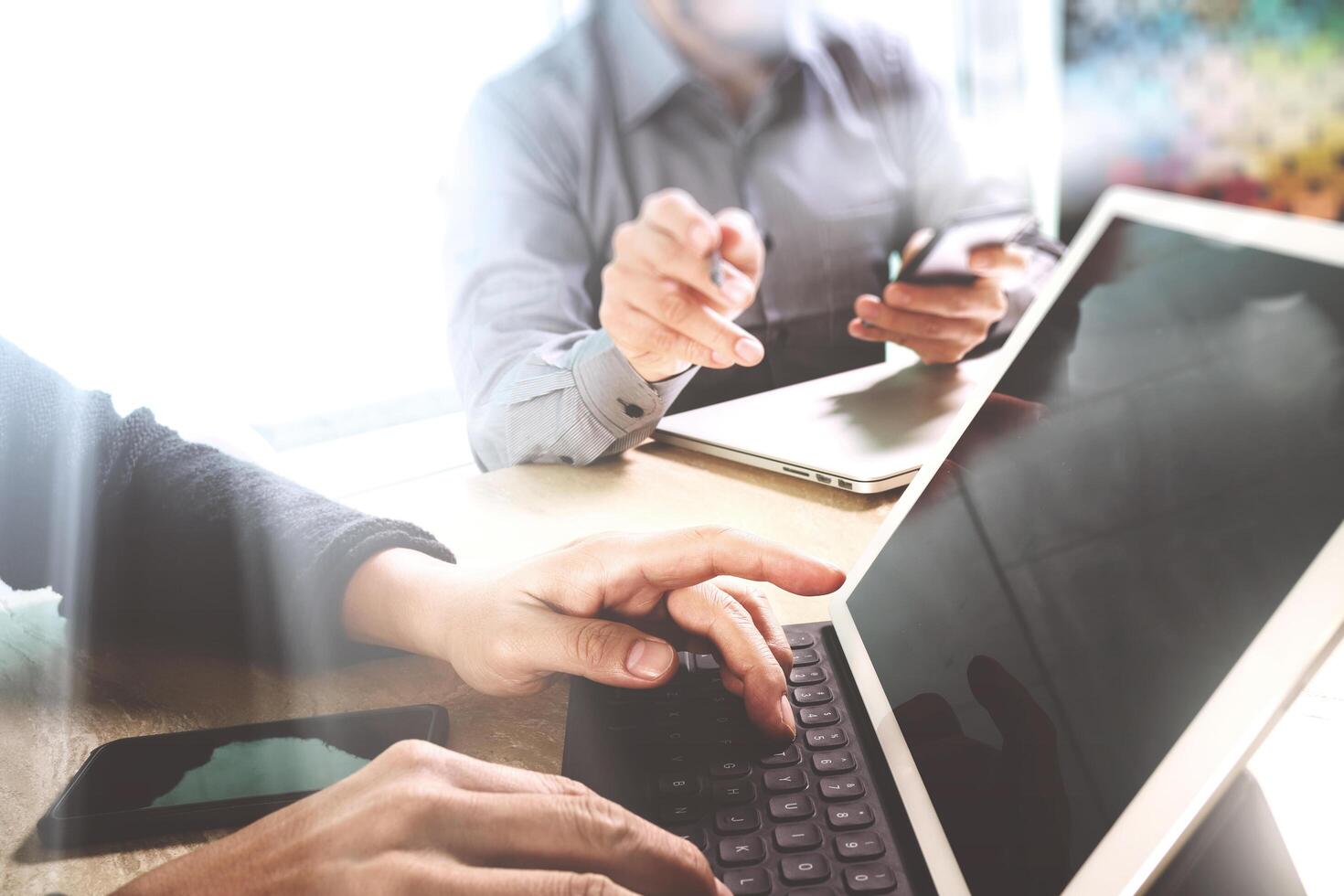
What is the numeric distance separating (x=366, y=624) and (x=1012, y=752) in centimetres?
27

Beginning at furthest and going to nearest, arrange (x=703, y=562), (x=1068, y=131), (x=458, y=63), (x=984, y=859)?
(x=1068, y=131) < (x=458, y=63) < (x=703, y=562) < (x=984, y=859)

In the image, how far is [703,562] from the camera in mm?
334

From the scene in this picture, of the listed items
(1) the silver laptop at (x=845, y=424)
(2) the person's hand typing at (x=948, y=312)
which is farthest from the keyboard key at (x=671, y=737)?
(2) the person's hand typing at (x=948, y=312)

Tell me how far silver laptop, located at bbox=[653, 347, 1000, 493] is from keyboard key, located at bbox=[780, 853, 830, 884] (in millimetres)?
250

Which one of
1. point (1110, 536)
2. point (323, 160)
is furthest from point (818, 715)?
point (323, 160)

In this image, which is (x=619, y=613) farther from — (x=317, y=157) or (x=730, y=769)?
(x=317, y=157)

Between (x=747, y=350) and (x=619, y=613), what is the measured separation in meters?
0.24

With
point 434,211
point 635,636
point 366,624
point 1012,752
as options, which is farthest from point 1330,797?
point 434,211

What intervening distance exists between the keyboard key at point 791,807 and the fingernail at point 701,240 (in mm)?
339

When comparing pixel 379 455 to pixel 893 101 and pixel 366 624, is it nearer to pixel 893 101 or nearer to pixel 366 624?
pixel 366 624

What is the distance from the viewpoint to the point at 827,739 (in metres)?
0.29

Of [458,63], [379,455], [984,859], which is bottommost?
[379,455]

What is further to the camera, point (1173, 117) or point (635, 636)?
point (1173, 117)

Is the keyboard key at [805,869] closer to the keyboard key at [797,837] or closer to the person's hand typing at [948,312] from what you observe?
the keyboard key at [797,837]
